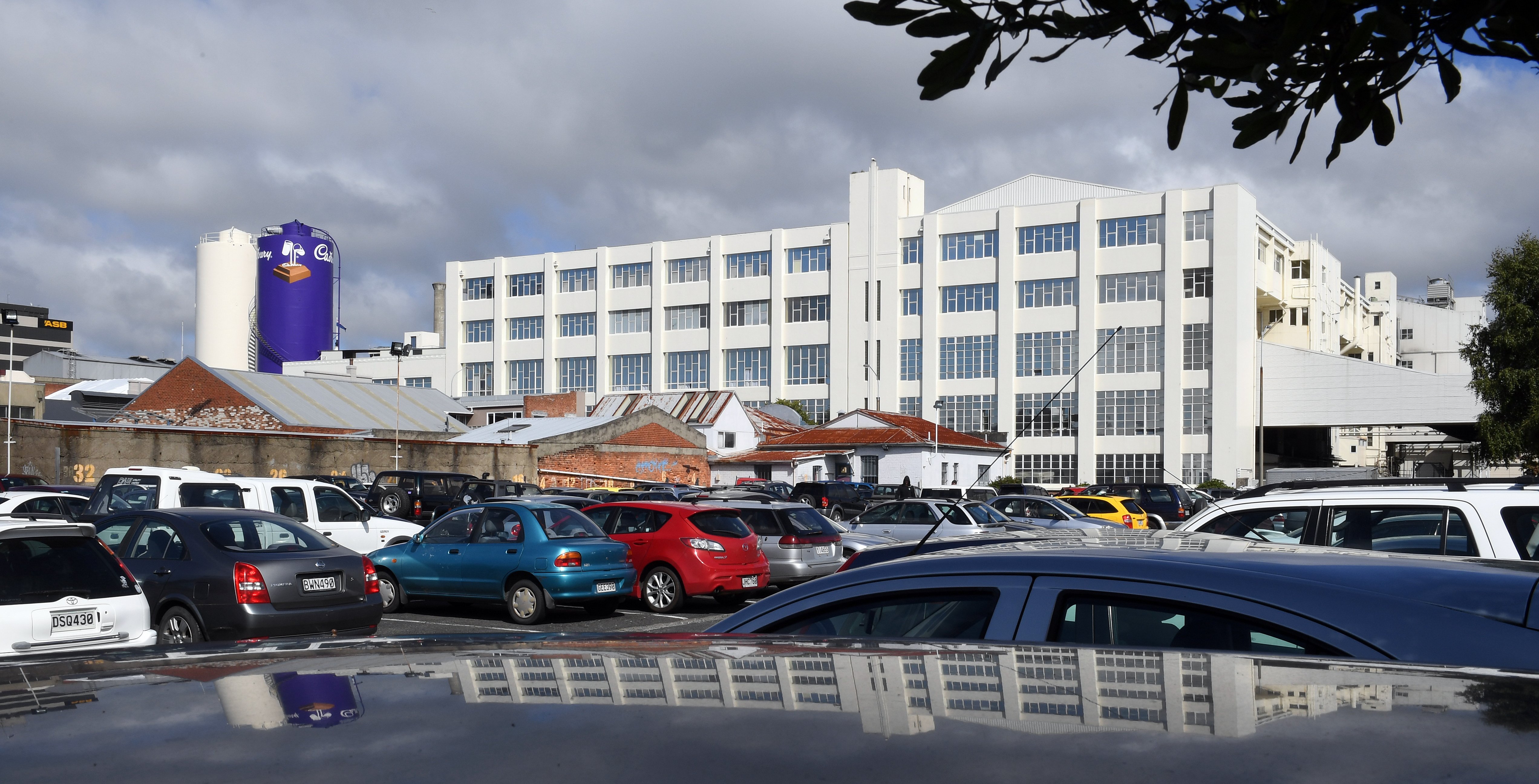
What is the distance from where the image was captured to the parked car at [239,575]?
10.4 meters

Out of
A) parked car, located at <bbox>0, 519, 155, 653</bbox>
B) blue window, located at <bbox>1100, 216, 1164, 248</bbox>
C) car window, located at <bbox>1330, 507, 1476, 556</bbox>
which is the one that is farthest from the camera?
blue window, located at <bbox>1100, 216, 1164, 248</bbox>


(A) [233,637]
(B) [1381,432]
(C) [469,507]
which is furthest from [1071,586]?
(B) [1381,432]

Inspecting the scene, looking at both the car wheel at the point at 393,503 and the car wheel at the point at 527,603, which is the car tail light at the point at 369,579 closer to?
the car wheel at the point at 527,603

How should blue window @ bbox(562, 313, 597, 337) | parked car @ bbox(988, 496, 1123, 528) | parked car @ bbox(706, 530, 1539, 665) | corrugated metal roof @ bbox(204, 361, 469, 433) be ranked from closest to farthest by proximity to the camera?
parked car @ bbox(706, 530, 1539, 665), parked car @ bbox(988, 496, 1123, 528), corrugated metal roof @ bbox(204, 361, 469, 433), blue window @ bbox(562, 313, 597, 337)

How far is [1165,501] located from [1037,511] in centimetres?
1291

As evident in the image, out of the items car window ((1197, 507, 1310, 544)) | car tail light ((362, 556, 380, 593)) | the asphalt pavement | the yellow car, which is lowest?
the asphalt pavement

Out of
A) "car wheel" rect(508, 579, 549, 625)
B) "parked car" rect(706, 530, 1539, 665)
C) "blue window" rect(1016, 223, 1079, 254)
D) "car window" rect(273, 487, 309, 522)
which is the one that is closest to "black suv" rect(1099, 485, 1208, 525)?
"car wheel" rect(508, 579, 549, 625)

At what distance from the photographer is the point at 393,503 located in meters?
29.2

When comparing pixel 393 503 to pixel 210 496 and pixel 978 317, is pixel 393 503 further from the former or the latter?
pixel 978 317

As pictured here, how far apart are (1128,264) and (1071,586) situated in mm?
66967

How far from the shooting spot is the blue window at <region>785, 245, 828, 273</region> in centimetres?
7662

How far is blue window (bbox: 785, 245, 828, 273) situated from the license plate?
228 feet

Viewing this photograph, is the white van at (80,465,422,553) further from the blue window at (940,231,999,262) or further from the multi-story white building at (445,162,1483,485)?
the blue window at (940,231,999,262)

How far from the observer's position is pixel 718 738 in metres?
1.76
